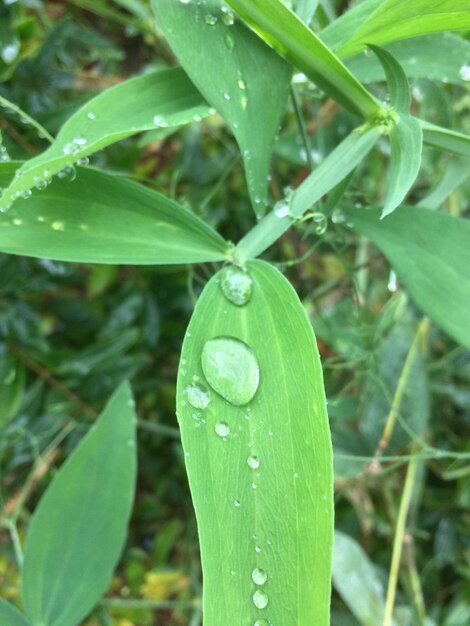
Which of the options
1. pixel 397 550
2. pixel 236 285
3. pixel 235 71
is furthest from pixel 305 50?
pixel 397 550

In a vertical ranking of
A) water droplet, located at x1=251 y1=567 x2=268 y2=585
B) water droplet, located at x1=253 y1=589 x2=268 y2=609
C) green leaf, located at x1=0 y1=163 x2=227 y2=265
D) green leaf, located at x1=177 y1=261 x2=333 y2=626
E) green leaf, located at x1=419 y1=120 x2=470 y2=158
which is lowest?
water droplet, located at x1=253 y1=589 x2=268 y2=609

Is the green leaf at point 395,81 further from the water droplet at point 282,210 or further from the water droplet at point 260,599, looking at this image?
the water droplet at point 260,599

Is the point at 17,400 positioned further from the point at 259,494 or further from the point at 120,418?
the point at 259,494

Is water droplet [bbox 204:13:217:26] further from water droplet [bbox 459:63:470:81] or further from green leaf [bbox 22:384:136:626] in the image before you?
green leaf [bbox 22:384:136:626]

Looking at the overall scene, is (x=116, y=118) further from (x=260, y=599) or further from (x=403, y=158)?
(x=260, y=599)

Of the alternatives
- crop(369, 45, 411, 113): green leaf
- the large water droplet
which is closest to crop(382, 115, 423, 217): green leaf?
crop(369, 45, 411, 113): green leaf
